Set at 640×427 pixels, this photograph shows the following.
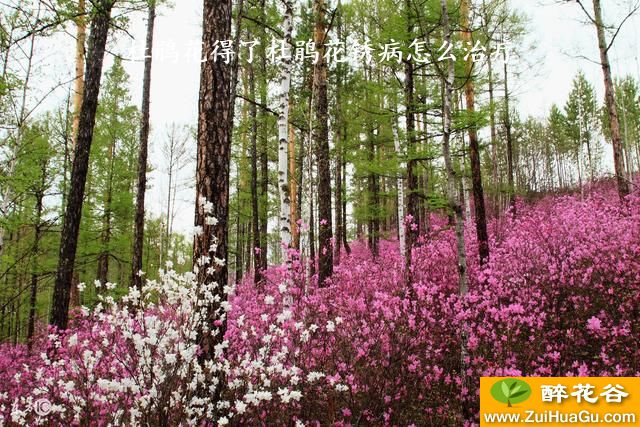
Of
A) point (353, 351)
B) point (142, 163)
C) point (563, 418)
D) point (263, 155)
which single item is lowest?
point (563, 418)

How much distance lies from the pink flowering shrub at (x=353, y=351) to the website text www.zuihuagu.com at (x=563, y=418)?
1.74ft

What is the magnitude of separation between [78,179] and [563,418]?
7.84 meters

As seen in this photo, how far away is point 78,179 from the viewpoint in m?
7.20

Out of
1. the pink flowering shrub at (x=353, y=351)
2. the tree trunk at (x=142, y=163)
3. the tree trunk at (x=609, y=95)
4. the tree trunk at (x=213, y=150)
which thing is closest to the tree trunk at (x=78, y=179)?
the pink flowering shrub at (x=353, y=351)

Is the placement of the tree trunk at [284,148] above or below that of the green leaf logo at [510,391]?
above

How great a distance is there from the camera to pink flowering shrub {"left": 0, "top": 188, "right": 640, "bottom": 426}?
10.3 ft

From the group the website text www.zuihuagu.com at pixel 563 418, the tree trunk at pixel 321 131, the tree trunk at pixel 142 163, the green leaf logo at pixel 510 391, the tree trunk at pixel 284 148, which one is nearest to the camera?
the website text www.zuihuagu.com at pixel 563 418

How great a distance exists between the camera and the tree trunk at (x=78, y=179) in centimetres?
708

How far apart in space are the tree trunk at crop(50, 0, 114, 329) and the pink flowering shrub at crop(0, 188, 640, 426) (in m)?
0.91

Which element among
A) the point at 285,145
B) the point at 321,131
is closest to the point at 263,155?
the point at 321,131

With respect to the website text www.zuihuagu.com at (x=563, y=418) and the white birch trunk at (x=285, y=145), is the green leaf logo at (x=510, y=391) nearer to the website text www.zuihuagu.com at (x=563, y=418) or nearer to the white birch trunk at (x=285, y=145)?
the website text www.zuihuagu.com at (x=563, y=418)

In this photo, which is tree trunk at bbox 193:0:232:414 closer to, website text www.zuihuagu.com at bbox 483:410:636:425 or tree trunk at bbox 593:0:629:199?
website text www.zuihuagu.com at bbox 483:410:636:425

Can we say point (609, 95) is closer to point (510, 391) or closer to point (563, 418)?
point (510, 391)

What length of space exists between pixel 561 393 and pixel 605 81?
1047 centimetres
